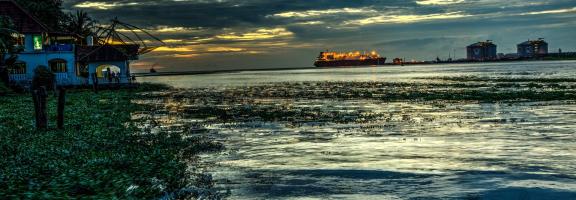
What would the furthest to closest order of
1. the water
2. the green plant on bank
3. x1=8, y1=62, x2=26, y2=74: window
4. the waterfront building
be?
1. the waterfront building
2. x1=8, y1=62, x2=26, y2=74: window
3. the water
4. the green plant on bank

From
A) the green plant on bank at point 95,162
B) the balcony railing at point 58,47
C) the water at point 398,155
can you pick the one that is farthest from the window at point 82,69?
the green plant on bank at point 95,162

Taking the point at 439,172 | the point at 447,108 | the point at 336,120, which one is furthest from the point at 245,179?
the point at 447,108

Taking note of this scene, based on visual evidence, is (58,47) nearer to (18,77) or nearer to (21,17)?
(21,17)

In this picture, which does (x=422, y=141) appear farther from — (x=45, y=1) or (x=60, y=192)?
(x=45, y=1)

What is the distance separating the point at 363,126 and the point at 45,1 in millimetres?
75894

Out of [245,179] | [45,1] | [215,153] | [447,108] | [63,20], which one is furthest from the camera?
[63,20]

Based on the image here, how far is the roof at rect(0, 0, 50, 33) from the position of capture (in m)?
69.4

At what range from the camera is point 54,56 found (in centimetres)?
7188

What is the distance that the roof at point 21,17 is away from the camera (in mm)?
69438

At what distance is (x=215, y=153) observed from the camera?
19703mm

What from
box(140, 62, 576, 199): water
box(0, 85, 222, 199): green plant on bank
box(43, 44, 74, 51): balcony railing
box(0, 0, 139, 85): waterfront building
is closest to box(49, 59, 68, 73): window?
box(0, 0, 139, 85): waterfront building

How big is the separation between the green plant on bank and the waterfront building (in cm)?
4520

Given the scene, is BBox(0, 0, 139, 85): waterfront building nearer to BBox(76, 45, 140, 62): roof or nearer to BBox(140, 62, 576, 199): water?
BBox(76, 45, 140, 62): roof

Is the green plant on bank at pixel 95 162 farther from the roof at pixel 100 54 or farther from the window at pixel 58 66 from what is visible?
the roof at pixel 100 54
